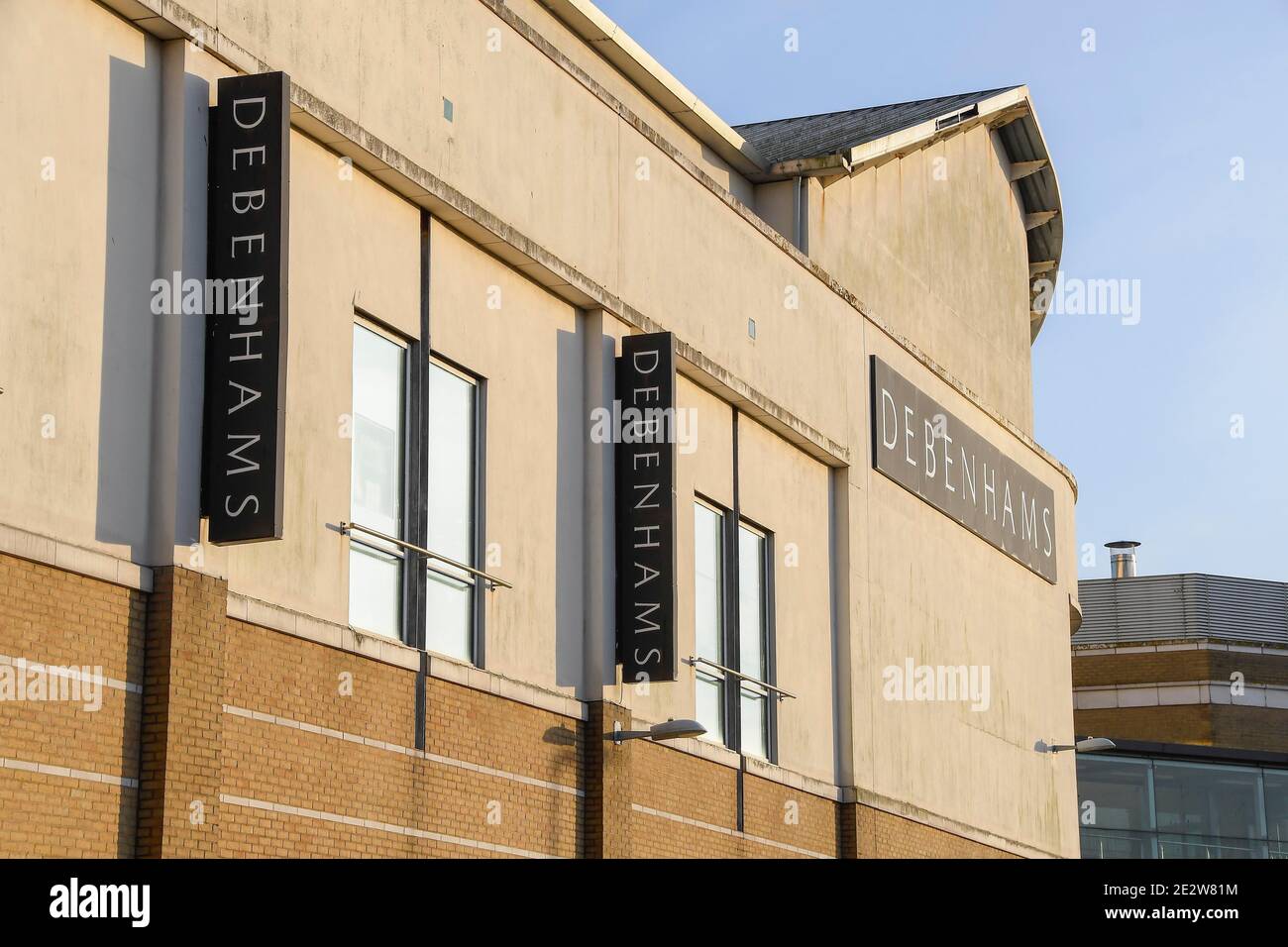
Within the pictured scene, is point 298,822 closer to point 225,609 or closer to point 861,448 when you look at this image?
point 225,609

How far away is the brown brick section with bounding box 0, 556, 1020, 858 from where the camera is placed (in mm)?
14023

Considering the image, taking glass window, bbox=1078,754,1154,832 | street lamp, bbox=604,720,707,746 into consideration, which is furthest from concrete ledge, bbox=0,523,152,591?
glass window, bbox=1078,754,1154,832

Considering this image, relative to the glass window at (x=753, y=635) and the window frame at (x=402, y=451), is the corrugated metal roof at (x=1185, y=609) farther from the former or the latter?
the window frame at (x=402, y=451)

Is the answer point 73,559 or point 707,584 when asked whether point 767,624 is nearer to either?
point 707,584

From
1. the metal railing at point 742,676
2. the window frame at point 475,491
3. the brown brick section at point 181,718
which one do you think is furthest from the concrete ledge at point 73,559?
the metal railing at point 742,676

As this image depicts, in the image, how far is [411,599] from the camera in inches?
720

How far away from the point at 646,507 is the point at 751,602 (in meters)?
3.64

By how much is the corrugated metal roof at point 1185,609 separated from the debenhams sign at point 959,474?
23.7 meters

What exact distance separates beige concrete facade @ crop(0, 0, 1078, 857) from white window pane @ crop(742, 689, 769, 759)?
37 cm

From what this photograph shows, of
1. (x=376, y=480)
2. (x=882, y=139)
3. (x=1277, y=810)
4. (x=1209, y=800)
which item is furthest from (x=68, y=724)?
(x=1277, y=810)

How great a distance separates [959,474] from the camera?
3167 centimetres

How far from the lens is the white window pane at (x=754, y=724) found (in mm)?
24141

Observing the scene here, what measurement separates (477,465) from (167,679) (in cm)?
547
